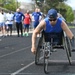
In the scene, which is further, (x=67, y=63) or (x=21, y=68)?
(x=67, y=63)

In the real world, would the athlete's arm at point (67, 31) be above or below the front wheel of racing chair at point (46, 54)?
above

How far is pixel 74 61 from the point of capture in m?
10.9

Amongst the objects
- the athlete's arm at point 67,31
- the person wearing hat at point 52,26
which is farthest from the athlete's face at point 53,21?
the athlete's arm at point 67,31

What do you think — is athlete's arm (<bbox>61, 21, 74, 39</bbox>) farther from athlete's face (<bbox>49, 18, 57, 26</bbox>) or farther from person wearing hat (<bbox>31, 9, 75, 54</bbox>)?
athlete's face (<bbox>49, 18, 57, 26</bbox>)

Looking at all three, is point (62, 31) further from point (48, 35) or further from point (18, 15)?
point (18, 15)

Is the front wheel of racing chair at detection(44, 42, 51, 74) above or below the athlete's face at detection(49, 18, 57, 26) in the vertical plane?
below

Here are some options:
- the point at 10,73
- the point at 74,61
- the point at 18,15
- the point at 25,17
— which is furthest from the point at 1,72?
the point at 25,17

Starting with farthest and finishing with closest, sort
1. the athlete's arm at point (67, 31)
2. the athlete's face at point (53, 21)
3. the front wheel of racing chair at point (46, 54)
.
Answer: the athlete's arm at point (67, 31) < the athlete's face at point (53, 21) < the front wheel of racing chair at point (46, 54)

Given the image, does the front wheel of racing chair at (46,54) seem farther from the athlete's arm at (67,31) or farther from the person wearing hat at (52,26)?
the athlete's arm at (67,31)

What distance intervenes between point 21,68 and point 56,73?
132 centimetres

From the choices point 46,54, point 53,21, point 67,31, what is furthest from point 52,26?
point 46,54

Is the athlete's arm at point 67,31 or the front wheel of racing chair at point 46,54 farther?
the athlete's arm at point 67,31

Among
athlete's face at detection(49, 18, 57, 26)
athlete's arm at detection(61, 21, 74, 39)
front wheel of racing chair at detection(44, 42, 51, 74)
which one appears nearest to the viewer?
front wheel of racing chair at detection(44, 42, 51, 74)

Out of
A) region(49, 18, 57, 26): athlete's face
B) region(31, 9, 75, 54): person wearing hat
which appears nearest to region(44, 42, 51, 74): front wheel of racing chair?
region(31, 9, 75, 54): person wearing hat
